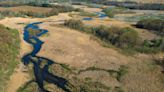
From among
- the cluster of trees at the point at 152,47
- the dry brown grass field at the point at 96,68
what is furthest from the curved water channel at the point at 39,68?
the cluster of trees at the point at 152,47

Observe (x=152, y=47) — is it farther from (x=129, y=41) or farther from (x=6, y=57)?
(x=6, y=57)

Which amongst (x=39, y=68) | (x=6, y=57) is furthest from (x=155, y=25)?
(x=6, y=57)

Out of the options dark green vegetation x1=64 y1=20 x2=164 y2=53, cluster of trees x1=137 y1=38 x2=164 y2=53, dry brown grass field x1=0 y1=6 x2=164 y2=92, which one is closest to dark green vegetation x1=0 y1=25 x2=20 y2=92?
dry brown grass field x1=0 y1=6 x2=164 y2=92

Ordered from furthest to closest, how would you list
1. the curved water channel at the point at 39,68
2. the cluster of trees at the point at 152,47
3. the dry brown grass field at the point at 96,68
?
1. the cluster of trees at the point at 152,47
2. the curved water channel at the point at 39,68
3. the dry brown grass field at the point at 96,68

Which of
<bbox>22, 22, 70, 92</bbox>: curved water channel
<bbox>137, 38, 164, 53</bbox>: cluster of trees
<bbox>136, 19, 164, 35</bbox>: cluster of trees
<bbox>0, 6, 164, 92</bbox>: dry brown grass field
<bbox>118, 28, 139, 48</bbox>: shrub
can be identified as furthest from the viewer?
<bbox>136, 19, 164, 35</bbox>: cluster of trees

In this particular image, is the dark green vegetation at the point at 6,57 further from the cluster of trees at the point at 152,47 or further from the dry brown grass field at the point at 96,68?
the cluster of trees at the point at 152,47

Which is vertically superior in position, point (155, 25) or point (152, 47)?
point (155, 25)

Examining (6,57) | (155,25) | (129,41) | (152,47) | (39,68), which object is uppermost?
(155,25)

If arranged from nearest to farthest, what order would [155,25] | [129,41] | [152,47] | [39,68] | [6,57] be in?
[6,57] < [39,68] < [152,47] < [129,41] < [155,25]

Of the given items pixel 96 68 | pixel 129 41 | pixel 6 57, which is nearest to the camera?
pixel 6 57

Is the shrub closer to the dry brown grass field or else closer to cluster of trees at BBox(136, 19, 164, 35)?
the dry brown grass field

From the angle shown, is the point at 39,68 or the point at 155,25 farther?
the point at 155,25
